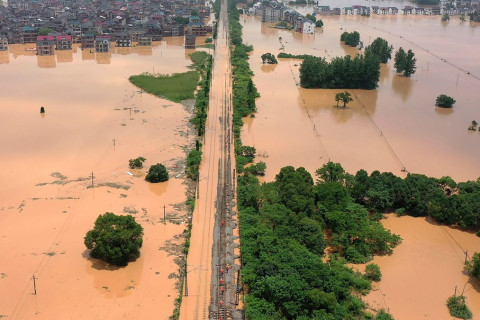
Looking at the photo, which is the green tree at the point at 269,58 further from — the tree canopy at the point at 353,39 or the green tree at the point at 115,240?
the green tree at the point at 115,240

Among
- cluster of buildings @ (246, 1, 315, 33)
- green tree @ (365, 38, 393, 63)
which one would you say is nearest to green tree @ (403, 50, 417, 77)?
green tree @ (365, 38, 393, 63)

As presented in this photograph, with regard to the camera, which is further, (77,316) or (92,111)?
(92,111)

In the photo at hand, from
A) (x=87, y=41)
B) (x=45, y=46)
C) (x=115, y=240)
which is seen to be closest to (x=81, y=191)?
(x=115, y=240)

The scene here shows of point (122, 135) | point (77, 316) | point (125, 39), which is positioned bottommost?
point (77, 316)

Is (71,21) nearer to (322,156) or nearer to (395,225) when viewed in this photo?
(322,156)

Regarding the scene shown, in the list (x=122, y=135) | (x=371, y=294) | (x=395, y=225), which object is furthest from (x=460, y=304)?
Answer: (x=122, y=135)

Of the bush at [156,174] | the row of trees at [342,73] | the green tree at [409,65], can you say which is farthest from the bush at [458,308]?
→ the green tree at [409,65]

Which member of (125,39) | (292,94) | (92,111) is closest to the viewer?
(92,111)
